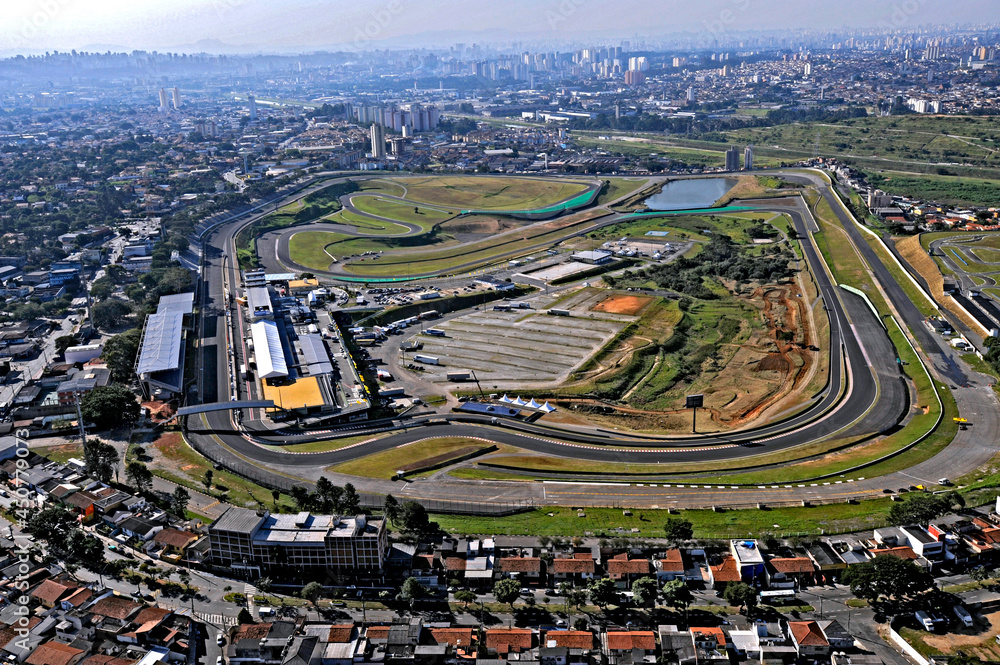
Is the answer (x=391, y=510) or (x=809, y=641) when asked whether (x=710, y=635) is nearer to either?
(x=809, y=641)

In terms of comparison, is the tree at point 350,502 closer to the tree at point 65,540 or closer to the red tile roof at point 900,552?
the tree at point 65,540

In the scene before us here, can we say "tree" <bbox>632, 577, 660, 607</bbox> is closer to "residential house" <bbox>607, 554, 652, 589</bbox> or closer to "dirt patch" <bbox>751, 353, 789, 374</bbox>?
"residential house" <bbox>607, 554, 652, 589</bbox>

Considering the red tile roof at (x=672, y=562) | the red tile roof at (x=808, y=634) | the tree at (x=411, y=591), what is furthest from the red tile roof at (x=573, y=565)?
the red tile roof at (x=808, y=634)

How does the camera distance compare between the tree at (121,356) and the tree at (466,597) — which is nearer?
the tree at (466,597)

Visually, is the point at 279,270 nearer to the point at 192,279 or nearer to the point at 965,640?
the point at 192,279

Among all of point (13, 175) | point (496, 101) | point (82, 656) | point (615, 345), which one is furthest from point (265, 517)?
point (496, 101)

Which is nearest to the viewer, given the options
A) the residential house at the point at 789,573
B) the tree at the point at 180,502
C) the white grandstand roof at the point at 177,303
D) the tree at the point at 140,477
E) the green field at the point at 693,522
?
the residential house at the point at 789,573
